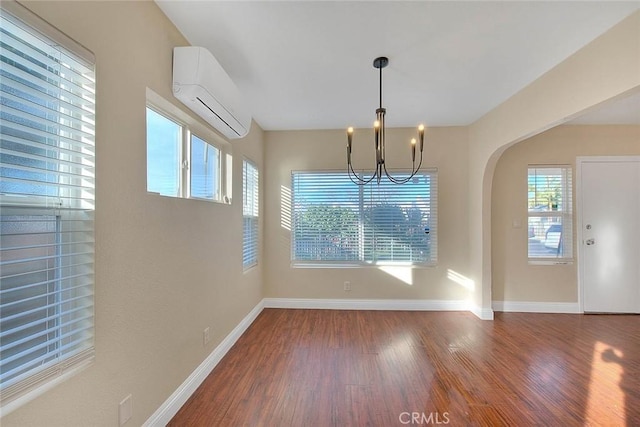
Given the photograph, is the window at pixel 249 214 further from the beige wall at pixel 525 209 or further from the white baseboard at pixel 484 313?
the beige wall at pixel 525 209

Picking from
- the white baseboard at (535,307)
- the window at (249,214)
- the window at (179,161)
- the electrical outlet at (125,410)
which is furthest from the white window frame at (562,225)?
the electrical outlet at (125,410)

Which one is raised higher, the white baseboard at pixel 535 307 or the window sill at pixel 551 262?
the window sill at pixel 551 262

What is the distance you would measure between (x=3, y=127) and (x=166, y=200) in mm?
853

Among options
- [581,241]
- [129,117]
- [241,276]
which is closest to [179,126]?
[129,117]

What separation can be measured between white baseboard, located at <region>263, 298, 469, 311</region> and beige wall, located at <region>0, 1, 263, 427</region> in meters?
1.84

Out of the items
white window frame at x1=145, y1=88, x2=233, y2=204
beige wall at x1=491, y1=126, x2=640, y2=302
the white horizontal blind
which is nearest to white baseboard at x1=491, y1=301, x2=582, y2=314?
beige wall at x1=491, y1=126, x2=640, y2=302

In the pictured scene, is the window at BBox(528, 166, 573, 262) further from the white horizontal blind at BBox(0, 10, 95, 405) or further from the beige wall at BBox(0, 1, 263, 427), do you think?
the white horizontal blind at BBox(0, 10, 95, 405)

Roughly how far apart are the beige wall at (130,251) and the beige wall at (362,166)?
1847 millimetres

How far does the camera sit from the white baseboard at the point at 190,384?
1.62m

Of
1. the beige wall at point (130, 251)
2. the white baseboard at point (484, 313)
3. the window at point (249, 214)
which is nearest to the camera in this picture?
the beige wall at point (130, 251)

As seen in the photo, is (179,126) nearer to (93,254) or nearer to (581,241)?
(93,254)

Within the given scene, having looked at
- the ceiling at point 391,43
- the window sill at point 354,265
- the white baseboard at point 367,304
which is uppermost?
the ceiling at point 391,43

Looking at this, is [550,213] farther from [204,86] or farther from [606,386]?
[204,86]

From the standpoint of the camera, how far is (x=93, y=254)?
1.17 metres
